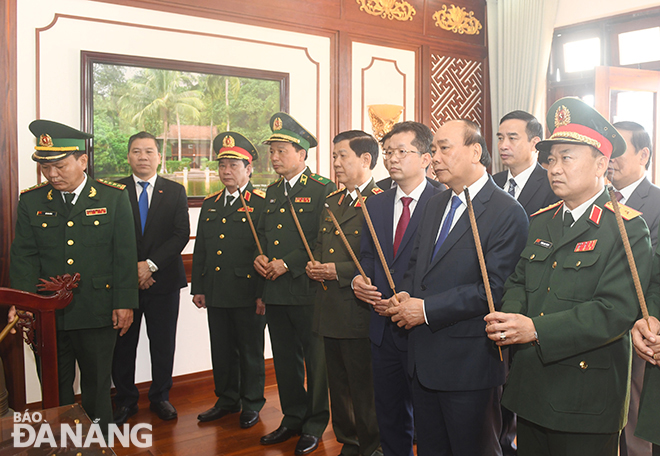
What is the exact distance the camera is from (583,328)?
1.52m

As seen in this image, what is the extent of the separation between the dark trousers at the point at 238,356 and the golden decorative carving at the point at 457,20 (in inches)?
142

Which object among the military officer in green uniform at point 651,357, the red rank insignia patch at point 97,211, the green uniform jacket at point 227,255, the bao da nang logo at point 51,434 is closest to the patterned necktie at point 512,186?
the military officer in green uniform at point 651,357

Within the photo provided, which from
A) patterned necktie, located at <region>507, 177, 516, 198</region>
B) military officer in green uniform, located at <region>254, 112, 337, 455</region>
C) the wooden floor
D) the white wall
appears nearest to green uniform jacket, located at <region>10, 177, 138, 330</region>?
military officer in green uniform, located at <region>254, 112, 337, 455</region>

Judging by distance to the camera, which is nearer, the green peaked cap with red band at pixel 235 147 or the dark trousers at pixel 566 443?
the dark trousers at pixel 566 443

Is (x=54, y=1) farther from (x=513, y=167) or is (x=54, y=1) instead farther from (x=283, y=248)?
(x=513, y=167)

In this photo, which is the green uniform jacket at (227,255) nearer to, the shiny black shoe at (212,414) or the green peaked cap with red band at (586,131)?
the shiny black shoe at (212,414)

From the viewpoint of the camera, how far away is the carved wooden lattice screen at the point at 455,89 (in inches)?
209

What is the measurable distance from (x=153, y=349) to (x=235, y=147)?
146 cm

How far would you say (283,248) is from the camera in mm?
3051

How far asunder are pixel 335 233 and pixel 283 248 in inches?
17.8

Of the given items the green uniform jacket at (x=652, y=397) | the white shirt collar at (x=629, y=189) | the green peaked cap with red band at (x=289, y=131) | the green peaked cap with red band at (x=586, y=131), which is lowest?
the green uniform jacket at (x=652, y=397)

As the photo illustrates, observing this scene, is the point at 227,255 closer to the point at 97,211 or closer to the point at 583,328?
the point at 97,211

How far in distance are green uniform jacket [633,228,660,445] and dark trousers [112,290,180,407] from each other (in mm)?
2816

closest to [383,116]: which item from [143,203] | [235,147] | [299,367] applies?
[235,147]
